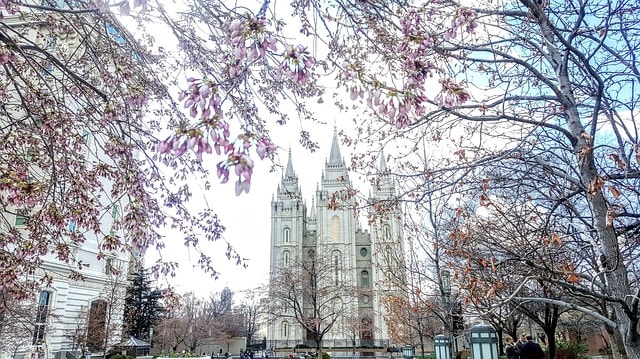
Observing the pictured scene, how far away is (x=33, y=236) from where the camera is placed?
5.31m

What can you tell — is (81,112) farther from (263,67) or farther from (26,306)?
(26,306)

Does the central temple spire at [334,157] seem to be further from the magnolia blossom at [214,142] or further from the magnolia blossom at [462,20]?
the magnolia blossom at [214,142]

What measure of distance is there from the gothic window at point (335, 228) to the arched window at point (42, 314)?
4239 centimetres

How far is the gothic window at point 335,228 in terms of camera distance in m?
58.0

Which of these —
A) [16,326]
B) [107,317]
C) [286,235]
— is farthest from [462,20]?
[286,235]

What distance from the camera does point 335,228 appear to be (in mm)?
58469

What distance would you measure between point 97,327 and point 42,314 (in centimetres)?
329

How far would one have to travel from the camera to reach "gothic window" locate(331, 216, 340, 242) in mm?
58000

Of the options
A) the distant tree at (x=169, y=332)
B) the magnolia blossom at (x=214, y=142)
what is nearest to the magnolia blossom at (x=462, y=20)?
the magnolia blossom at (x=214, y=142)

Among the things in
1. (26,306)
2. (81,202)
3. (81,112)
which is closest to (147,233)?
(81,202)

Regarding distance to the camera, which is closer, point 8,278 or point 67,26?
point 8,278

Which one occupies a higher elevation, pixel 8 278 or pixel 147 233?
pixel 147 233

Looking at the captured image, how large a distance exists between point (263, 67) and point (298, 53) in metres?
1.85

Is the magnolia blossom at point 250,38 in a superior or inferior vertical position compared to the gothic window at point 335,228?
inferior
